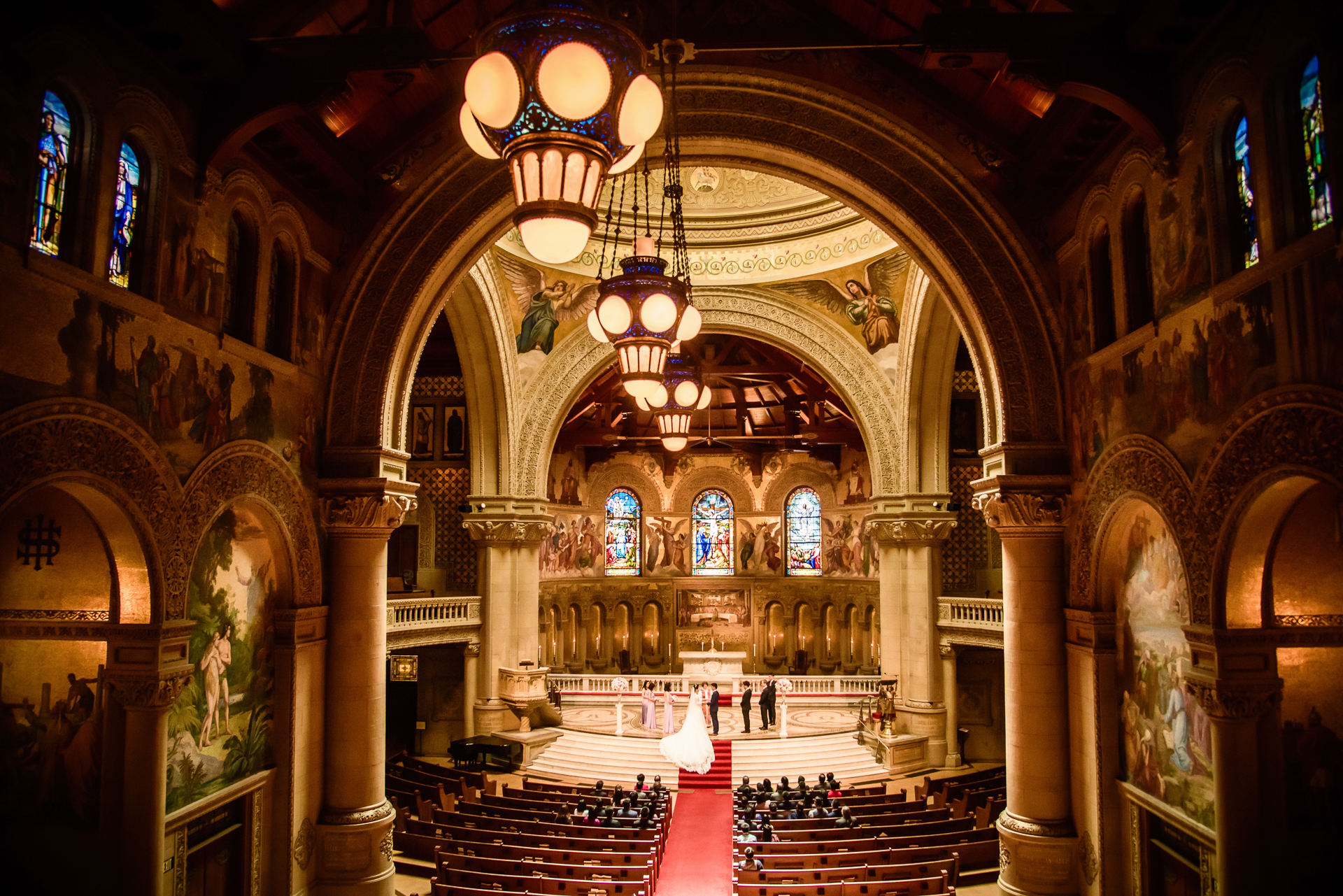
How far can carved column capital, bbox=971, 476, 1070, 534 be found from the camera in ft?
41.1

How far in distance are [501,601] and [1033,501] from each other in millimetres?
16663

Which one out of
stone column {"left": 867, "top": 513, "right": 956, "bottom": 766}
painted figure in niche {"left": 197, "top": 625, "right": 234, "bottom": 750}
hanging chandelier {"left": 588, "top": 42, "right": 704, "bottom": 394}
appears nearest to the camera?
hanging chandelier {"left": 588, "top": 42, "right": 704, "bottom": 394}

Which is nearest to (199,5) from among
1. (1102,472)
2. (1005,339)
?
(1005,339)

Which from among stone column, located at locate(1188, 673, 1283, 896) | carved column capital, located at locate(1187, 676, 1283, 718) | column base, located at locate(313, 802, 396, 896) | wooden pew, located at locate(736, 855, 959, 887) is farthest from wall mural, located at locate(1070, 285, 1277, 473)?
column base, located at locate(313, 802, 396, 896)

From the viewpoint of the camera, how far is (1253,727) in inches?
338

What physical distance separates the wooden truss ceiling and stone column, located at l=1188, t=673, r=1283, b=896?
19559mm

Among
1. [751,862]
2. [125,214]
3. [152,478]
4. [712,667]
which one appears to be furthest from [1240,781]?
[712,667]

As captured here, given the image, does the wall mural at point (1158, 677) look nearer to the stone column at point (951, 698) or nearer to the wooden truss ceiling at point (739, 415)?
the stone column at point (951, 698)

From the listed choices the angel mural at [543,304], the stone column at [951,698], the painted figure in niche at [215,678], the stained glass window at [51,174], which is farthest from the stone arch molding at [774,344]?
the stained glass window at [51,174]

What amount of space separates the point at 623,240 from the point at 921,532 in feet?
37.3

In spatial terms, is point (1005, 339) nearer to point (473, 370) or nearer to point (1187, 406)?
point (1187, 406)

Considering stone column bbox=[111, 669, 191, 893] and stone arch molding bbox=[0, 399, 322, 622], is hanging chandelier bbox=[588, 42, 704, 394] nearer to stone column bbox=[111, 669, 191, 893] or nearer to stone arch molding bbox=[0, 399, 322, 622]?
stone arch molding bbox=[0, 399, 322, 622]

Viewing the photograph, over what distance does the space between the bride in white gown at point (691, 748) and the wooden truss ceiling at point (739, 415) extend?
10873 mm

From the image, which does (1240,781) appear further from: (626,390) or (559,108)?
(626,390)
